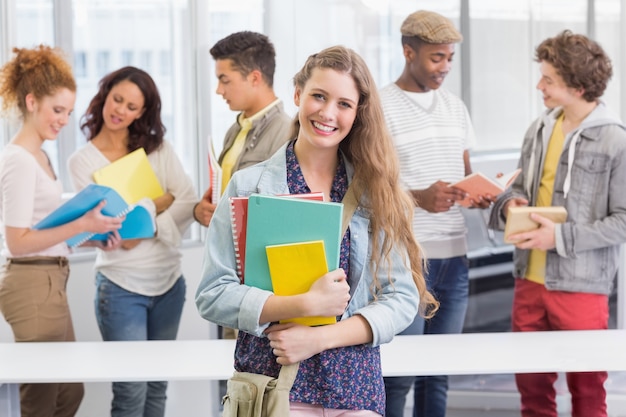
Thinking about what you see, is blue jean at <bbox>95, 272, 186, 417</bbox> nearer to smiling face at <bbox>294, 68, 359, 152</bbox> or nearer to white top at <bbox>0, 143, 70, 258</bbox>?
white top at <bbox>0, 143, 70, 258</bbox>

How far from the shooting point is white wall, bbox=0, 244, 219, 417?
4254mm

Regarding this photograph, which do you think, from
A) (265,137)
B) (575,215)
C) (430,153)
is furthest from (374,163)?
(575,215)

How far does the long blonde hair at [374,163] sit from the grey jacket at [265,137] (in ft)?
4.10

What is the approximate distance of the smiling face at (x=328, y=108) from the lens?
2043mm

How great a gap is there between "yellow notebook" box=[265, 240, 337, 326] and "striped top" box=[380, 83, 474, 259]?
156 cm

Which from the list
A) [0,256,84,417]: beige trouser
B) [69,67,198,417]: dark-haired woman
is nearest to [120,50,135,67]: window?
[69,67,198,417]: dark-haired woman

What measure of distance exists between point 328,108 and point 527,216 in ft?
5.37

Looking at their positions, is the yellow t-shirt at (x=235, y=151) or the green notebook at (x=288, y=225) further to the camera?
the yellow t-shirt at (x=235, y=151)

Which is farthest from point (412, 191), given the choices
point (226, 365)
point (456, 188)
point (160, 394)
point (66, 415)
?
point (66, 415)

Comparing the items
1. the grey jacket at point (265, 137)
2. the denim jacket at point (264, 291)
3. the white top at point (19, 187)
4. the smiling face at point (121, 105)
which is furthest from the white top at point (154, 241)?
the denim jacket at point (264, 291)

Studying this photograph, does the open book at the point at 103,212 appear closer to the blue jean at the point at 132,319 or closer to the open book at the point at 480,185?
the blue jean at the point at 132,319

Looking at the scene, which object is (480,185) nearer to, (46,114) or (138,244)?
(138,244)

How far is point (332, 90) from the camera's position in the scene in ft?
6.72

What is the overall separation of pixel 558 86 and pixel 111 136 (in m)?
1.79
